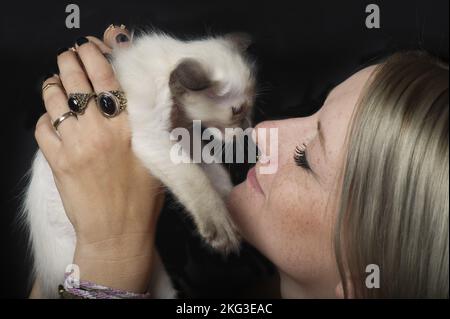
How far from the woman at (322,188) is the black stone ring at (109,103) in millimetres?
16

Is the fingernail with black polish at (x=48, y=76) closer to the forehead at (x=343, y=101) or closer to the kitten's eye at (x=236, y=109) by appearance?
the kitten's eye at (x=236, y=109)

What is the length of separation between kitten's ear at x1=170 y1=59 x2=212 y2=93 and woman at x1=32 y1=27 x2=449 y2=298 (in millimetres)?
122

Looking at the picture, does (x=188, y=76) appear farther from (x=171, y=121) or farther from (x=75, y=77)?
(x=75, y=77)

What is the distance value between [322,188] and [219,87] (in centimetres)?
36

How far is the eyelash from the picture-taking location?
2.79 feet

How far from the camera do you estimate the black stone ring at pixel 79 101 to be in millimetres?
919

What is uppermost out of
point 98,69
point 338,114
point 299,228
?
point 98,69

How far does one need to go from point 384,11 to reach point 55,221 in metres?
0.81

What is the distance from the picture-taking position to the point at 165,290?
42.8 inches

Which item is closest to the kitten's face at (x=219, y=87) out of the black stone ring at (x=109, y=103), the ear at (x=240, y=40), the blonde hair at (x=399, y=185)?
the ear at (x=240, y=40)

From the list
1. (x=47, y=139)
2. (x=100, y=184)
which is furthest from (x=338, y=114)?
(x=47, y=139)

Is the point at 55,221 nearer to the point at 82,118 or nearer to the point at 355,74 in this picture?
the point at 82,118

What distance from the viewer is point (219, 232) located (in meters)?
0.94
